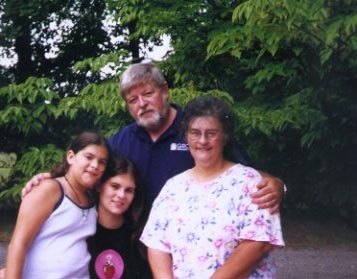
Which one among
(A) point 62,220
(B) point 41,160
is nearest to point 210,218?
(A) point 62,220

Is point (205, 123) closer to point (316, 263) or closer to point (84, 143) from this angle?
point (84, 143)

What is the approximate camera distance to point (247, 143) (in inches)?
280

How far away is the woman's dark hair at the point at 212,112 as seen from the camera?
315 cm

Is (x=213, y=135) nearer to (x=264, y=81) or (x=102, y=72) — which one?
(x=264, y=81)

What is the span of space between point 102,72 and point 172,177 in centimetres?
399

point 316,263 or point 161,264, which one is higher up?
point 161,264

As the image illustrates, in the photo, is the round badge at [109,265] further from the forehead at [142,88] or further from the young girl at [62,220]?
the forehead at [142,88]

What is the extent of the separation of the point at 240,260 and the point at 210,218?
20cm

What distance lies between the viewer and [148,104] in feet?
11.7

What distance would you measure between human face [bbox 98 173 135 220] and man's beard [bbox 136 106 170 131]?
29cm

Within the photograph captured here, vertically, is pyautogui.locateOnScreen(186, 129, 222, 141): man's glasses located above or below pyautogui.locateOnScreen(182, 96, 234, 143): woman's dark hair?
below

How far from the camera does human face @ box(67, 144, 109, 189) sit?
330 centimetres

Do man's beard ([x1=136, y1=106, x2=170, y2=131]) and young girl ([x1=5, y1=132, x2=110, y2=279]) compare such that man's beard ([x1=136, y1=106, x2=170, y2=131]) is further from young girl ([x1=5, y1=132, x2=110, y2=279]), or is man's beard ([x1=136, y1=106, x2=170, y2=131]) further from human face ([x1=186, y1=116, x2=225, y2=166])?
human face ([x1=186, y1=116, x2=225, y2=166])

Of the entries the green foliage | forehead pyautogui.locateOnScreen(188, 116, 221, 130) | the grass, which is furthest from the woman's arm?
the grass
